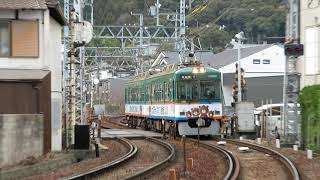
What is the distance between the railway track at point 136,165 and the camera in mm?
14156

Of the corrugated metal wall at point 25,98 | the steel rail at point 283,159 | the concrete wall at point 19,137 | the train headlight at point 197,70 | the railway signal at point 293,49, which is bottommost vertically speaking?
the steel rail at point 283,159

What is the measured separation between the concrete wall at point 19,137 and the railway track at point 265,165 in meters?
5.64

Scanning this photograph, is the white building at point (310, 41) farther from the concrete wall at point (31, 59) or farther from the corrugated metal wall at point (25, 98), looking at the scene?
the corrugated metal wall at point (25, 98)

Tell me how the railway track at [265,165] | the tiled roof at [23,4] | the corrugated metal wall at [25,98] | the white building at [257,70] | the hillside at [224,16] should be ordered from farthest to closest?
the hillside at [224,16] < the white building at [257,70] < the tiled roof at [23,4] < the corrugated metal wall at [25,98] < the railway track at [265,165]

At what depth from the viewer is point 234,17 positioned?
77.7 m

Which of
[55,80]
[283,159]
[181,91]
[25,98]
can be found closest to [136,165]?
[283,159]

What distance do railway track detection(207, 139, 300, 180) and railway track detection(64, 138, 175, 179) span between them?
7.03ft

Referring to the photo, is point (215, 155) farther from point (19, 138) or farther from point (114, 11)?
point (114, 11)

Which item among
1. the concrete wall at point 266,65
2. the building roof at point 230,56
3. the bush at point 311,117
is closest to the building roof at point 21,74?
the bush at point 311,117

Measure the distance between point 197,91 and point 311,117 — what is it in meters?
8.10

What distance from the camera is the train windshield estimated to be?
26188 mm

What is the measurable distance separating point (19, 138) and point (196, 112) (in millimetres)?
11227

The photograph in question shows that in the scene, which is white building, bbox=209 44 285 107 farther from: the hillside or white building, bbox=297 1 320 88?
white building, bbox=297 1 320 88

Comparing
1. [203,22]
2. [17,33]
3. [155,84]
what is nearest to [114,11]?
[203,22]
